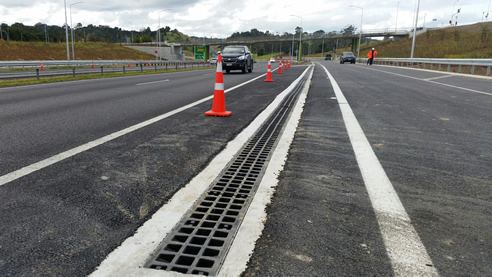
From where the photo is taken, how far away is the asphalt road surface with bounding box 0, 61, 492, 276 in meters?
1.92

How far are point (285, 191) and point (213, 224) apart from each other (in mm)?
742

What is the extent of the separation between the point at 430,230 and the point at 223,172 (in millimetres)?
1777

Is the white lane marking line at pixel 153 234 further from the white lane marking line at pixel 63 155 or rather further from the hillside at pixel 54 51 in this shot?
the hillside at pixel 54 51

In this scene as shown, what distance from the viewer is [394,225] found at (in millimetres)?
2283

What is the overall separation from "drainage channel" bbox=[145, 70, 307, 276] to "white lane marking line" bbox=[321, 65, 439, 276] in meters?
0.91

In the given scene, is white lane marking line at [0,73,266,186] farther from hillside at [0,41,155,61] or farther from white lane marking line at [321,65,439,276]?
hillside at [0,41,155,61]

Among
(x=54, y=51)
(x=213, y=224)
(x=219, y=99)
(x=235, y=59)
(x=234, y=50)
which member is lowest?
(x=213, y=224)

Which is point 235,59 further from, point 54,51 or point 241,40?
point 241,40

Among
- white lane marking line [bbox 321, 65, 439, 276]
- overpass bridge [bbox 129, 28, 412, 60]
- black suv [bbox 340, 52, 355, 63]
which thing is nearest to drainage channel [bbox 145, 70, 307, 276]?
white lane marking line [bbox 321, 65, 439, 276]

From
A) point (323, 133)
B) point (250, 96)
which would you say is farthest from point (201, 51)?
point (323, 133)

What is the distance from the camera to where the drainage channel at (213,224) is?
1.90 metres

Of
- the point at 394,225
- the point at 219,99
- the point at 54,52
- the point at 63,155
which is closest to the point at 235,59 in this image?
the point at 219,99

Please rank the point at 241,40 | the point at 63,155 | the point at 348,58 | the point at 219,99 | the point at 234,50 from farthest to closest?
1. the point at 241,40
2. the point at 348,58
3. the point at 234,50
4. the point at 219,99
5. the point at 63,155

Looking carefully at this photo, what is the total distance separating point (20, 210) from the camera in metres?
2.45
